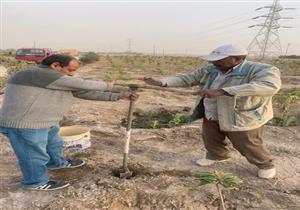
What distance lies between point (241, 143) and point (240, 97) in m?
0.51

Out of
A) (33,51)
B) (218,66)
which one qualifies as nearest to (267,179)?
(218,66)

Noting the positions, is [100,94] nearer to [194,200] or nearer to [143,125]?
[194,200]

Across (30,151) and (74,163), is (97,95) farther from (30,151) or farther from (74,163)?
(74,163)

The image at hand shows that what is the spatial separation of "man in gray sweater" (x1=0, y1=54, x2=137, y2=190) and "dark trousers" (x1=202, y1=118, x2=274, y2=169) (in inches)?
47.3

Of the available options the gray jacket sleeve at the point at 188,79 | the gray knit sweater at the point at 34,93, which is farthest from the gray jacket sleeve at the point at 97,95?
the gray jacket sleeve at the point at 188,79

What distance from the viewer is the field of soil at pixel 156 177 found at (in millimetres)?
3657

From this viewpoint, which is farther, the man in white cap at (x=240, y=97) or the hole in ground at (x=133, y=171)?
the hole in ground at (x=133, y=171)

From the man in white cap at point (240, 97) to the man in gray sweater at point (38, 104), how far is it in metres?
0.99

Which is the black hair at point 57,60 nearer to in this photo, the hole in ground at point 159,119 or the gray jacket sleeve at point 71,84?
the gray jacket sleeve at point 71,84

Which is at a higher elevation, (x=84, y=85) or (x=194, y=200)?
(x=84, y=85)

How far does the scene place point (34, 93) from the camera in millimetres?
3521

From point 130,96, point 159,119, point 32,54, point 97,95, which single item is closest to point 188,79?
point 130,96

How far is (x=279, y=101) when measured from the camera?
29.2ft

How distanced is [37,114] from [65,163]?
108 centimetres
